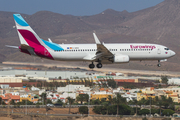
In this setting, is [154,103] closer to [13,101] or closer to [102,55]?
[13,101]

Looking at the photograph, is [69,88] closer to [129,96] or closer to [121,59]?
[129,96]

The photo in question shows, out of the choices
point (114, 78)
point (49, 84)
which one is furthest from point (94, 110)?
point (114, 78)

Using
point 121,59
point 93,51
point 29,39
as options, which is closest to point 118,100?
point 121,59

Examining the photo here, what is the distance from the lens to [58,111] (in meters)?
107

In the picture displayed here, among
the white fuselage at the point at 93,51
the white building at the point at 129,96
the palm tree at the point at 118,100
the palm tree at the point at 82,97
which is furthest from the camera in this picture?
the white building at the point at 129,96

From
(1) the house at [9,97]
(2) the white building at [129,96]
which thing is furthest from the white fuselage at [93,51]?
(1) the house at [9,97]

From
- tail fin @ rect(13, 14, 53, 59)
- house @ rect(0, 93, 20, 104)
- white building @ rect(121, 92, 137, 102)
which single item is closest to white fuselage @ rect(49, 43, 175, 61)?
tail fin @ rect(13, 14, 53, 59)

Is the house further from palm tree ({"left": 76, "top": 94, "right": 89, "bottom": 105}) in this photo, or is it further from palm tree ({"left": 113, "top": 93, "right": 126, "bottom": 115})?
palm tree ({"left": 113, "top": 93, "right": 126, "bottom": 115})

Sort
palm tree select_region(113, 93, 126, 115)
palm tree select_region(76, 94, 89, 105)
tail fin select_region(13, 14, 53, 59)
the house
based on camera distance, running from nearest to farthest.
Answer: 1. tail fin select_region(13, 14, 53, 59)
2. palm tree select_region(113, 93, 126, 115)
3. the house
4. palm tree select_region(76, 94, 89, 105)

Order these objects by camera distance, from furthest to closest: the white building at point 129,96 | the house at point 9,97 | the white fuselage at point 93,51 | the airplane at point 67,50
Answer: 1. the white building at point 129,96
2. the house at point 9,97
3. the white fuselage at point 93,51
4. the airplane at point 67,50

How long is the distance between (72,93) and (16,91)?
20822 millimetres

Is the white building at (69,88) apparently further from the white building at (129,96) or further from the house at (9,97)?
the white building at (129,96)

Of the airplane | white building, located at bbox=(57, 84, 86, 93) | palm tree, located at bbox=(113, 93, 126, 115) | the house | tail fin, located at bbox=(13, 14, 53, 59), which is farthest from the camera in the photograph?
white building, located at bbox=(57, 84, 86, 93)

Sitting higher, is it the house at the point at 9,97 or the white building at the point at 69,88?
the white building at the point at 69,88
